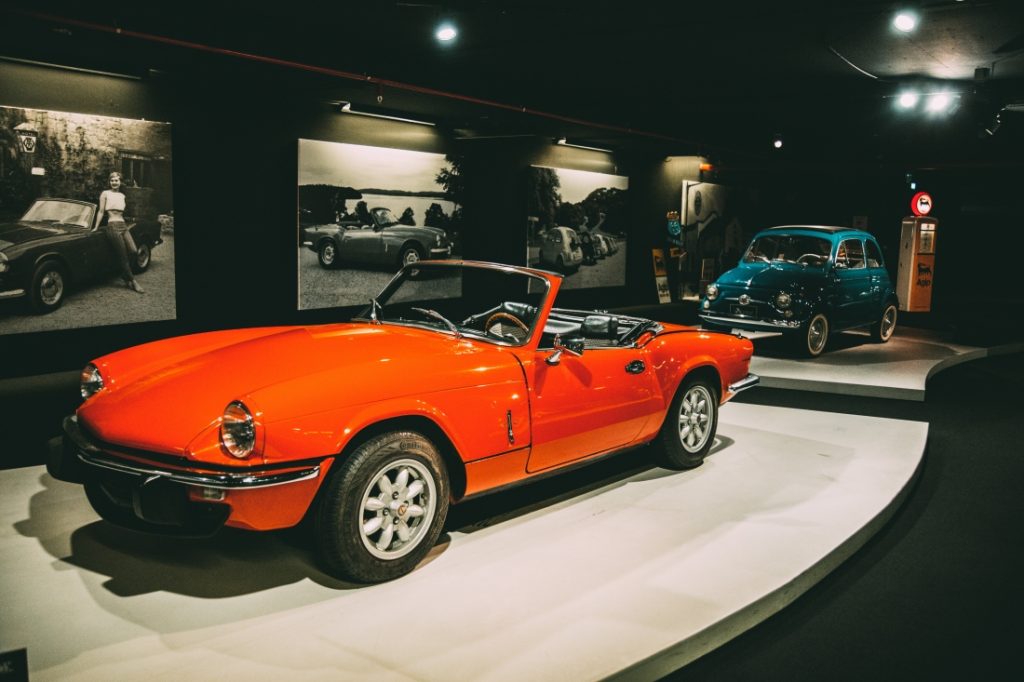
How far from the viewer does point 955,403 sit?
8500 mm

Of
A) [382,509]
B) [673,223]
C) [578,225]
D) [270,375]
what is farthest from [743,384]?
[673,223]

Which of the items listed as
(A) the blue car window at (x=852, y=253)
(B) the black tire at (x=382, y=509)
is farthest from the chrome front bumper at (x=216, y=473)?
(A) the blue car window at (x=852, y=253)

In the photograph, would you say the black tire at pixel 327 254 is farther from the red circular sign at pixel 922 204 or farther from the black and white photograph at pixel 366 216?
the red circular sign at pixel 922 204

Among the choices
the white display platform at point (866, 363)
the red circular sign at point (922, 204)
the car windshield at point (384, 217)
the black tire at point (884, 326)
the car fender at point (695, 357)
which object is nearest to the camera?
the car fender at point (695, 357)

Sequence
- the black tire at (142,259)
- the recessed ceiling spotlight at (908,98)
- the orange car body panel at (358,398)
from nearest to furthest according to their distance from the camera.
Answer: the orange car body panel at (358,398) → the black tire at (142,259) → the recessed ceiling spotlight at (908,98)

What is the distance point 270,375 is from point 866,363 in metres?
8.53

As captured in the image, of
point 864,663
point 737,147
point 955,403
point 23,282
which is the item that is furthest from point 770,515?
point 737,147

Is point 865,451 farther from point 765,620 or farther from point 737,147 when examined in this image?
point 737,147

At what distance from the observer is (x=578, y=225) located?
40.7 feet

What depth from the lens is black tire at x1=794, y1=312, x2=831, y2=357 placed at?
10.5 meters

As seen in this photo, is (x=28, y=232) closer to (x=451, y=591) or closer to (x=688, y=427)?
(x=451, y=591)

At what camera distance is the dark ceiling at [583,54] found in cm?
640

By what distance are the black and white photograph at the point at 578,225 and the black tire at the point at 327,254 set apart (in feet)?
11.8

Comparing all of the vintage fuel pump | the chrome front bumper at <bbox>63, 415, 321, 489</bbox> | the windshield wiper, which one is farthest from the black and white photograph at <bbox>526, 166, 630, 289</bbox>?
the chrome front bumper at <bbox>63, 415, 321, 489</bbox>
